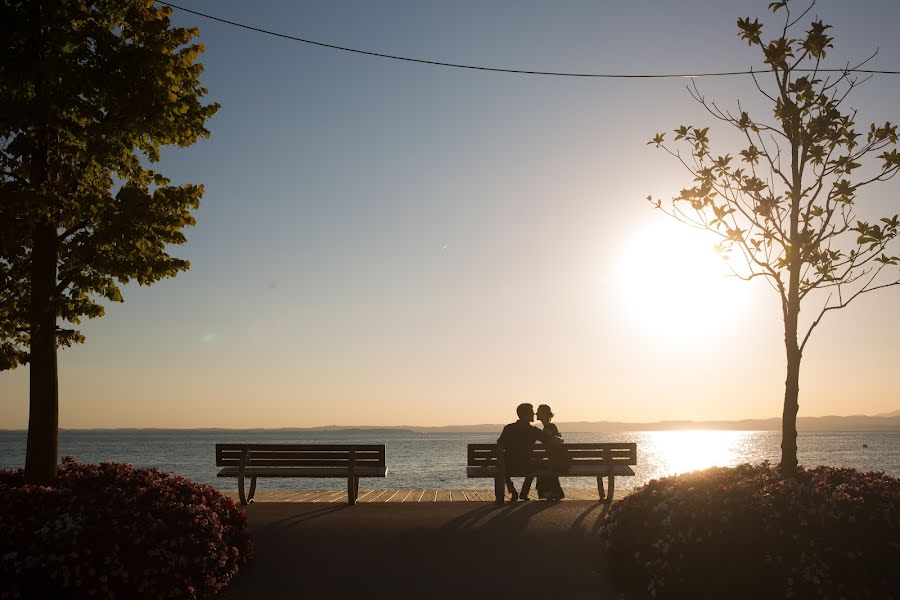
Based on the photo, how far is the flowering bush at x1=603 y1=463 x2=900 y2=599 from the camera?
700cm

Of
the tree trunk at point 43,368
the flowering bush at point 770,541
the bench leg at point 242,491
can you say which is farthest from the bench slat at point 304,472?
the flowering bush at point 770,541

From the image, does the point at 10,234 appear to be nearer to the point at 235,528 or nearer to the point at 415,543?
the point at 235,528

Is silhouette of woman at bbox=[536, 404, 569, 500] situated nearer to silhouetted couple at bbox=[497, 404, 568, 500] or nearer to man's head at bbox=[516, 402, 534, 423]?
silhouetted couple at bbox=[497, 404, 568, 500]

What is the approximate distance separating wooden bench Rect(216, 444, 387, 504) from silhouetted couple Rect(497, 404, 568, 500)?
223 cm

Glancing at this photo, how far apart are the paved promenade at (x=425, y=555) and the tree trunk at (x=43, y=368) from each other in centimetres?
281

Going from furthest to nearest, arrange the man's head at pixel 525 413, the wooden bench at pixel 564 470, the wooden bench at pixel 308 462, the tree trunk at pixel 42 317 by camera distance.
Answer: the man's head at pixel 525 413 → the wooden bench at pixel 564 470 → the wooden bench at pixel 308 462 → the tree trunk at pixel 42 317

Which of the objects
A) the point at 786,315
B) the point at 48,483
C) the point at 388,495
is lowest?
the point at 388,495

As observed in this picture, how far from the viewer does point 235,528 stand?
9258 millimetres

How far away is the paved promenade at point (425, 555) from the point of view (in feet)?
27.3

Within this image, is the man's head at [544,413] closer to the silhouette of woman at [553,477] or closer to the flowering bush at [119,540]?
the silhouette of woman at [553,477]

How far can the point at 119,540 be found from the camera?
7738mm

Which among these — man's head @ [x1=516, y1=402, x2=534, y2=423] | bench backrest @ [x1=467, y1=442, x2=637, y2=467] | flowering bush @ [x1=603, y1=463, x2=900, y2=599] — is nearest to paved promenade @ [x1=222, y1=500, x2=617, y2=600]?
flowering bush @ [x1=603, y1=463, x2=900, y2=599]

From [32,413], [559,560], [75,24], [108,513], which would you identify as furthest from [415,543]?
[75,24]

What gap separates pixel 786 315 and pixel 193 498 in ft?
25.4
